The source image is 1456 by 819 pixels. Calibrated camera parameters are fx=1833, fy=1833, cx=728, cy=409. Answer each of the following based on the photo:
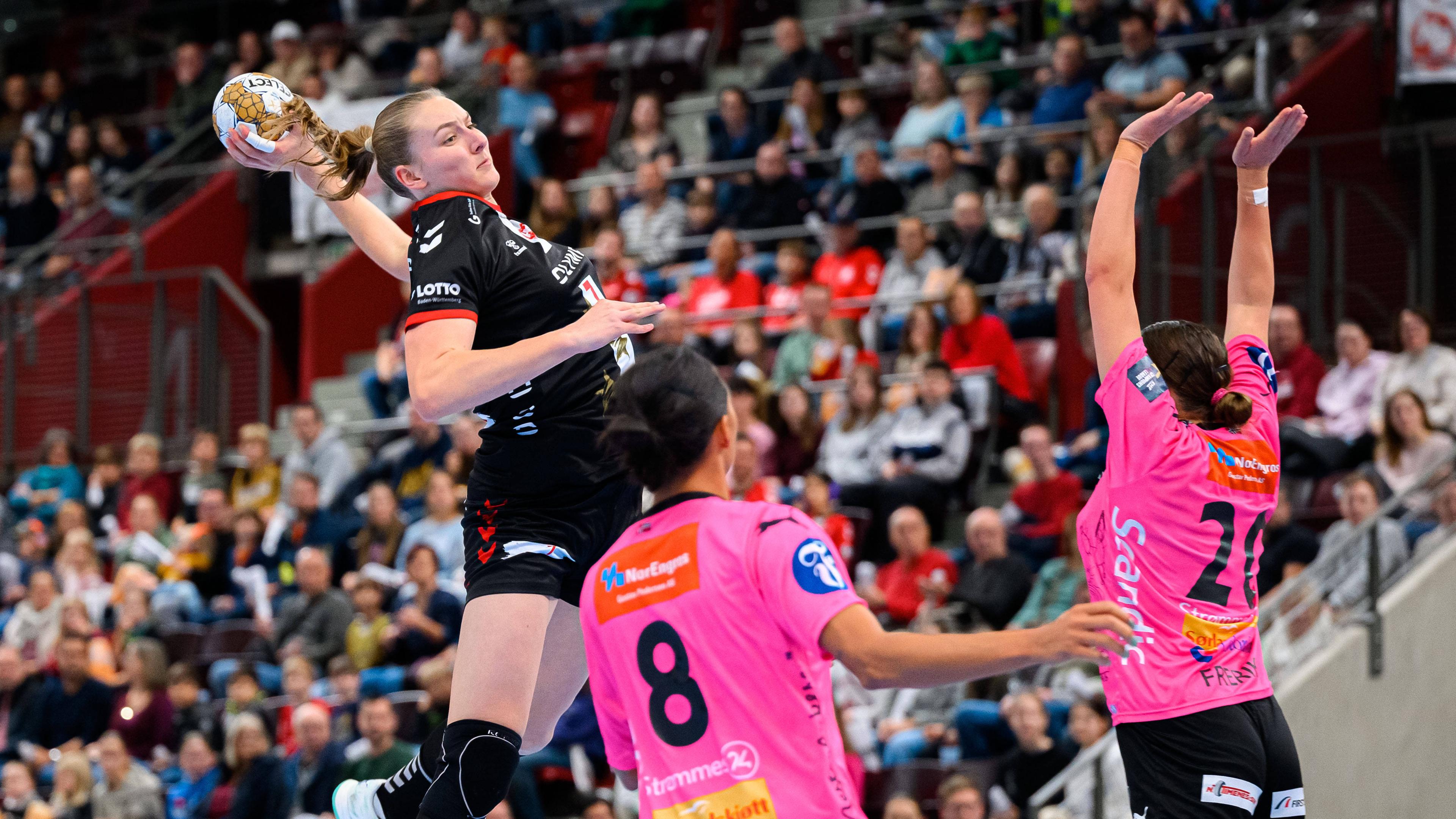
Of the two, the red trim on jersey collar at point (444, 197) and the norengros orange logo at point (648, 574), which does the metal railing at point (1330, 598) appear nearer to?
the red trim on jersey collar at point (444, 197)

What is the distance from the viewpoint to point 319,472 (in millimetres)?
14430

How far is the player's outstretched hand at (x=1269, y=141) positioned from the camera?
4766 millimetres

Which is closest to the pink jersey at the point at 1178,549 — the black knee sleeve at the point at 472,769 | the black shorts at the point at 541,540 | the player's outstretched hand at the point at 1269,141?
the player's outstretched hand at the point at 1269,141

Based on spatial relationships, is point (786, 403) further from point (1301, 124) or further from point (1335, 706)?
point (1301, 124)

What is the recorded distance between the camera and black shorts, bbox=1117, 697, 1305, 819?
425 centimetres

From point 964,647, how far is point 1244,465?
1421 mm

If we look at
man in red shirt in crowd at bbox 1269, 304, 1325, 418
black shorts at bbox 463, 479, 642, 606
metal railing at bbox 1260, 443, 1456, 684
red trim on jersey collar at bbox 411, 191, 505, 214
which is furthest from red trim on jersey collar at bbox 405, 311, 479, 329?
man in red shirt in crowd at bbox 1269, 304, 1325, 418

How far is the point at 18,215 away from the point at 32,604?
6.98 meters

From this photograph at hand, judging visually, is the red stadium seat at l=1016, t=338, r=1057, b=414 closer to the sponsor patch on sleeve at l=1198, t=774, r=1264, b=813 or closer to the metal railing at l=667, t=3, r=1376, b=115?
the metal railing at l=667, t=3, r=1376, b=115

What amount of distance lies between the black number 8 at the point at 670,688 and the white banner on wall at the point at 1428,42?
404 inches

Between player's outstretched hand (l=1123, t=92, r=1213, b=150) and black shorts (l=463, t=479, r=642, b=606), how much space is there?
1.63m

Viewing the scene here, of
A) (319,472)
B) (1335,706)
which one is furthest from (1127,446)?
(319,472)

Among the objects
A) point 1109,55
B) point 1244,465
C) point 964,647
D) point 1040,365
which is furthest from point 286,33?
point 964,647

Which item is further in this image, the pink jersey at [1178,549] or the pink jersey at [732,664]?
the pink jersey at [1178,549]
